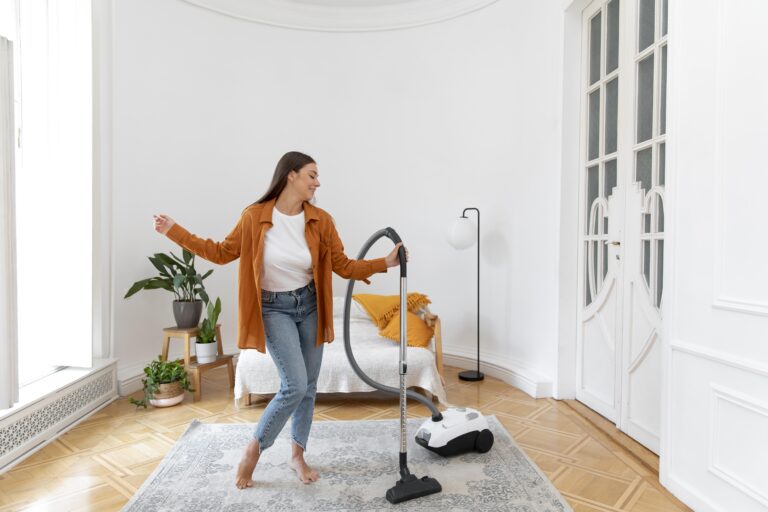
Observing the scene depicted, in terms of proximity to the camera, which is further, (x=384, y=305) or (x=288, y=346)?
(x=384, y=305)

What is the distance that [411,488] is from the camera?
214 centimetres

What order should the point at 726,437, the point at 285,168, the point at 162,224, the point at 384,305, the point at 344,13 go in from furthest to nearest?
the point at 344,13 < the point at 384,305 < the point at 285,168 < the point at 162,224 < the point at 726,437

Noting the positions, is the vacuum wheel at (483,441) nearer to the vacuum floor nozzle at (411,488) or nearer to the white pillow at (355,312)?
the vacuum floor nozzle at (411,488)

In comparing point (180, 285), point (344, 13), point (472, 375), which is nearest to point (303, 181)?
point (180, 285)

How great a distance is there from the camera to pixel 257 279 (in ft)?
6.75

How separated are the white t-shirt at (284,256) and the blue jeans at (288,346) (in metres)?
0.04

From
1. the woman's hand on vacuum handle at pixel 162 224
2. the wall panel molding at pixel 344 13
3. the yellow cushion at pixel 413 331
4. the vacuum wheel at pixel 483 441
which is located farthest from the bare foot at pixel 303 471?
the wall panel molding at pixel 344 13

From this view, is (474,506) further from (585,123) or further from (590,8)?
(590,8)

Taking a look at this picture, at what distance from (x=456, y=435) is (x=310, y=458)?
732 millimetres

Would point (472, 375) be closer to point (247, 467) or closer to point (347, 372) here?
point (347, 372)

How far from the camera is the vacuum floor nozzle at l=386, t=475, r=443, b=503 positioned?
210 cm

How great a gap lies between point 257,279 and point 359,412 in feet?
5.26

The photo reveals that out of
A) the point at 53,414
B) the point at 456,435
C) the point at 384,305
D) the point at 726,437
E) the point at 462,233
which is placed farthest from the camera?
the point at 462,233

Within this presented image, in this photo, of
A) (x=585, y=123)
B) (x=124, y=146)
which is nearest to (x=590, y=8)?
(x=585, y=123)
